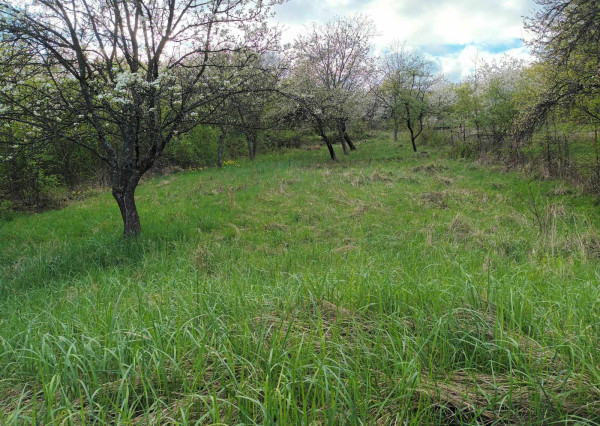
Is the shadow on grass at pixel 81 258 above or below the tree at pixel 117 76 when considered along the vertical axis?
below

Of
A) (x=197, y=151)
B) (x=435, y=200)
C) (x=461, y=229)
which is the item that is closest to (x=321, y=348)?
(x=461, y=229)

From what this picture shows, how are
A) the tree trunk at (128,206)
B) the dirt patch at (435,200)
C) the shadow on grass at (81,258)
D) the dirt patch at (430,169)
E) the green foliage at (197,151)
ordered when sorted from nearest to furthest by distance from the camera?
the shadow on grass at (81,258), the tree trunk at (128,206), the dirt patch at (435,200), the dirt patch at (430,169), the green foliage at (197,151)

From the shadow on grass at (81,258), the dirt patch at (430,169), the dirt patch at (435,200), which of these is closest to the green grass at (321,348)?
the shadow on grass at (81,258)

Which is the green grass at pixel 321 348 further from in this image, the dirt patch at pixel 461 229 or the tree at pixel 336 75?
the tree at pixel 336 75

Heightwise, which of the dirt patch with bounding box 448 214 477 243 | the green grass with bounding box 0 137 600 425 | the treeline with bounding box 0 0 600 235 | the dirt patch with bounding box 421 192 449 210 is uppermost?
the treeline with bounding box 0 0 600 235

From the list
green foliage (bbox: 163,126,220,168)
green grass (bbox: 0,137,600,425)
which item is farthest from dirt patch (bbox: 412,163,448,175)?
green foliage (bbox: 163,126,220,168)

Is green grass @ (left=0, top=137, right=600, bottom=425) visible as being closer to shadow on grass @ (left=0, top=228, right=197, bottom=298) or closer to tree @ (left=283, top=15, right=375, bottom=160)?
shadow on grass @ (left=0, top=228, right=197, bottom=298)

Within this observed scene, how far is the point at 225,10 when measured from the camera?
711cm

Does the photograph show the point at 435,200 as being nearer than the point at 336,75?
Yes

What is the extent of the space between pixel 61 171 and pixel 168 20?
1435 cm

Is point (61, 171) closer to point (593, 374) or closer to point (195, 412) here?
point (195, 412)

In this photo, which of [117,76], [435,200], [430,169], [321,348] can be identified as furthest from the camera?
[430,169]

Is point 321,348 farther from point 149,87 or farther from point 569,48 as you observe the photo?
point 569,48

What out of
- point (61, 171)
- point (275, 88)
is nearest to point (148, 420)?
point (275, 88)
